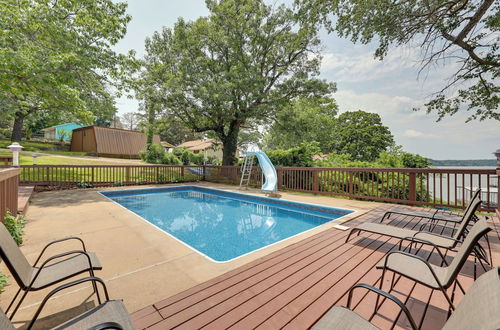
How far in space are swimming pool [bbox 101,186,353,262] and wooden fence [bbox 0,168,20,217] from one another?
8.34 feet

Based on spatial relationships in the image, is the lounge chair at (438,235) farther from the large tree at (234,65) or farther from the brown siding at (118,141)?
the brown siding at (118,141)

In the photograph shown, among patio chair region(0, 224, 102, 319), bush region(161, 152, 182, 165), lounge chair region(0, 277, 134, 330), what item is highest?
bush region(161, 152, 182, 165)

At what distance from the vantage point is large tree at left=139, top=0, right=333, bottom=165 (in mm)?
11055

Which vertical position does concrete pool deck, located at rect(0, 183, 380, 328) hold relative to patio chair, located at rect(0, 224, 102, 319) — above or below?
below

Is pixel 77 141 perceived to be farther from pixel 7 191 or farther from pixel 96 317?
pixel 96 317

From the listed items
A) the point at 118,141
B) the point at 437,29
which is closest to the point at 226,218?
the point at 437,29

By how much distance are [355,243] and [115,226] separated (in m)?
4.34

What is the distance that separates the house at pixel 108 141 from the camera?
19.7m

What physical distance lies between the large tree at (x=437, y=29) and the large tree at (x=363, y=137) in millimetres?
17973

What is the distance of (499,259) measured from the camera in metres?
2.60

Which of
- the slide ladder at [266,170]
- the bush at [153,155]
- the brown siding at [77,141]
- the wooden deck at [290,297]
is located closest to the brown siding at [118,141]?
the brown siding at [77,141]

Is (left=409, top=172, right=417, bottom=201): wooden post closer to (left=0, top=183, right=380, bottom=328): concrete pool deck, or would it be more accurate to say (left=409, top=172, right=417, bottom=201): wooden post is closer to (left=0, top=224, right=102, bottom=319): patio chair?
(left=0, top=183, right=380, bottom=328): concrete pool deck

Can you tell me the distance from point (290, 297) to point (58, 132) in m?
35.9

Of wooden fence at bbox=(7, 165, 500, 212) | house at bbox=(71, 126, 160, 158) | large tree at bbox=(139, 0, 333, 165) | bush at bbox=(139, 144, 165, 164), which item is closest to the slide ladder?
wooden fence at bbox=(7, 165, 500, 212)
